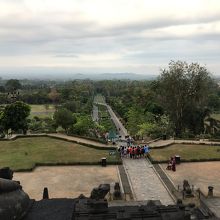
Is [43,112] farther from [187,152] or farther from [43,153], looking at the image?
[187,152]

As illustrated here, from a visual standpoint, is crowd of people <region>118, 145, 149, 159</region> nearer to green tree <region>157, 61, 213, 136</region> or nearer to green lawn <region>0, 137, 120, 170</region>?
green lawn <region>0, 137, 120, 170</region>

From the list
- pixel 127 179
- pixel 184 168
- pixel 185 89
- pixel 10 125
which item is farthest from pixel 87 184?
pixel 185 89

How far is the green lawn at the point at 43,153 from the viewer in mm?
26328

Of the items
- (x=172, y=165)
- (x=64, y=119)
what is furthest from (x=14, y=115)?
(x=172, y=165)

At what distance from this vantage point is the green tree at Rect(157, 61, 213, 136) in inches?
1666

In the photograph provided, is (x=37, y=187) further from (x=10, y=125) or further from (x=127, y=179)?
(x=10, y=125)

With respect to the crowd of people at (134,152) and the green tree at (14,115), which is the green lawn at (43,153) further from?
the green tree at (14,115)

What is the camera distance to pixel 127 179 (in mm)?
22391

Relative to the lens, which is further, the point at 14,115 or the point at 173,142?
the point at 14,115

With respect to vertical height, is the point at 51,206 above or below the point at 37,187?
above

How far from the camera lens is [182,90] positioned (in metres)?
42.4

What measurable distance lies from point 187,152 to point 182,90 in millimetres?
14214

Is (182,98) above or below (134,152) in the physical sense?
above

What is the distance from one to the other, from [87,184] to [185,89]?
80.7 ft
